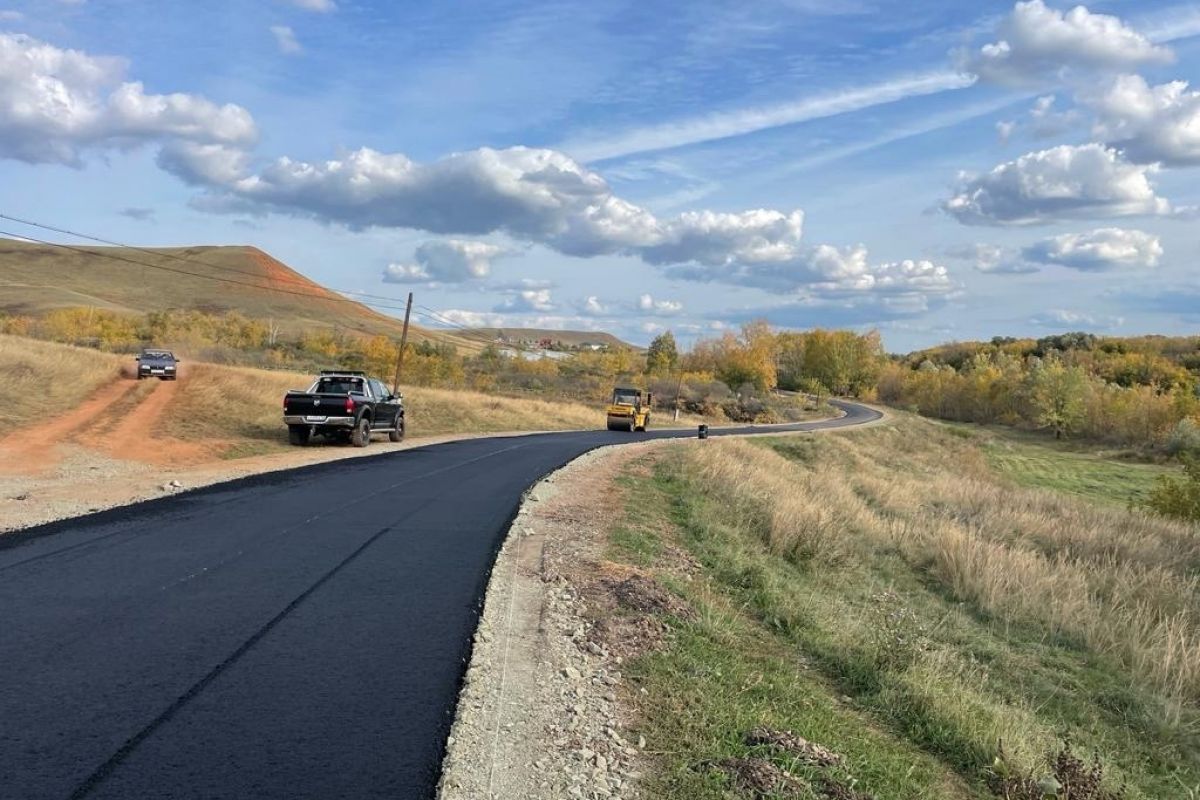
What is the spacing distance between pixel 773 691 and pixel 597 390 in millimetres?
75636

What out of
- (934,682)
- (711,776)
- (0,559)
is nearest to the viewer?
(711,776)

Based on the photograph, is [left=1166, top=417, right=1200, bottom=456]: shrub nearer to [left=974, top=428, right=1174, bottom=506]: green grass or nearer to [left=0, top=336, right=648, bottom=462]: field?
[left=974, top=428, right=1174, bottom=506]: green grass

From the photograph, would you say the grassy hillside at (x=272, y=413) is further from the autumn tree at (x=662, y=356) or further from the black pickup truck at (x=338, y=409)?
the autumn tree at (x=662, y=356)

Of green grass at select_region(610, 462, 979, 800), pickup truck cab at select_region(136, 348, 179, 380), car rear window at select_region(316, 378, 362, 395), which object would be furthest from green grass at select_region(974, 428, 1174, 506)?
pickup truck cab at select_region(136, 348, 179, 380)

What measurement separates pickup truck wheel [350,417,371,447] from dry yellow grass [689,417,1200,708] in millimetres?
9797

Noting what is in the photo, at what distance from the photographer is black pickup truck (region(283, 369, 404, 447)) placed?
2364cm

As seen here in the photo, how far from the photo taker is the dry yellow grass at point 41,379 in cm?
2545

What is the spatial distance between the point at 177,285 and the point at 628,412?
141 metres

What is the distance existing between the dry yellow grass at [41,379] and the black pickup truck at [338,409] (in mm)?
7570

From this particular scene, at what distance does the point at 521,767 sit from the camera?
436cm

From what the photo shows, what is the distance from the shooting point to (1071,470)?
198 ft

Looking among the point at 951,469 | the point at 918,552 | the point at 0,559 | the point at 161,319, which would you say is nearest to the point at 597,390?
the point at 951,469

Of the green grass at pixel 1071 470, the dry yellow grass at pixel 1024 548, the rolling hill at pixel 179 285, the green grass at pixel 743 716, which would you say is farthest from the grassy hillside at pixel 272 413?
the rolling hill at pixel 179 285

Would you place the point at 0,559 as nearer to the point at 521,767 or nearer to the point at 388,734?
the point at 388,734
